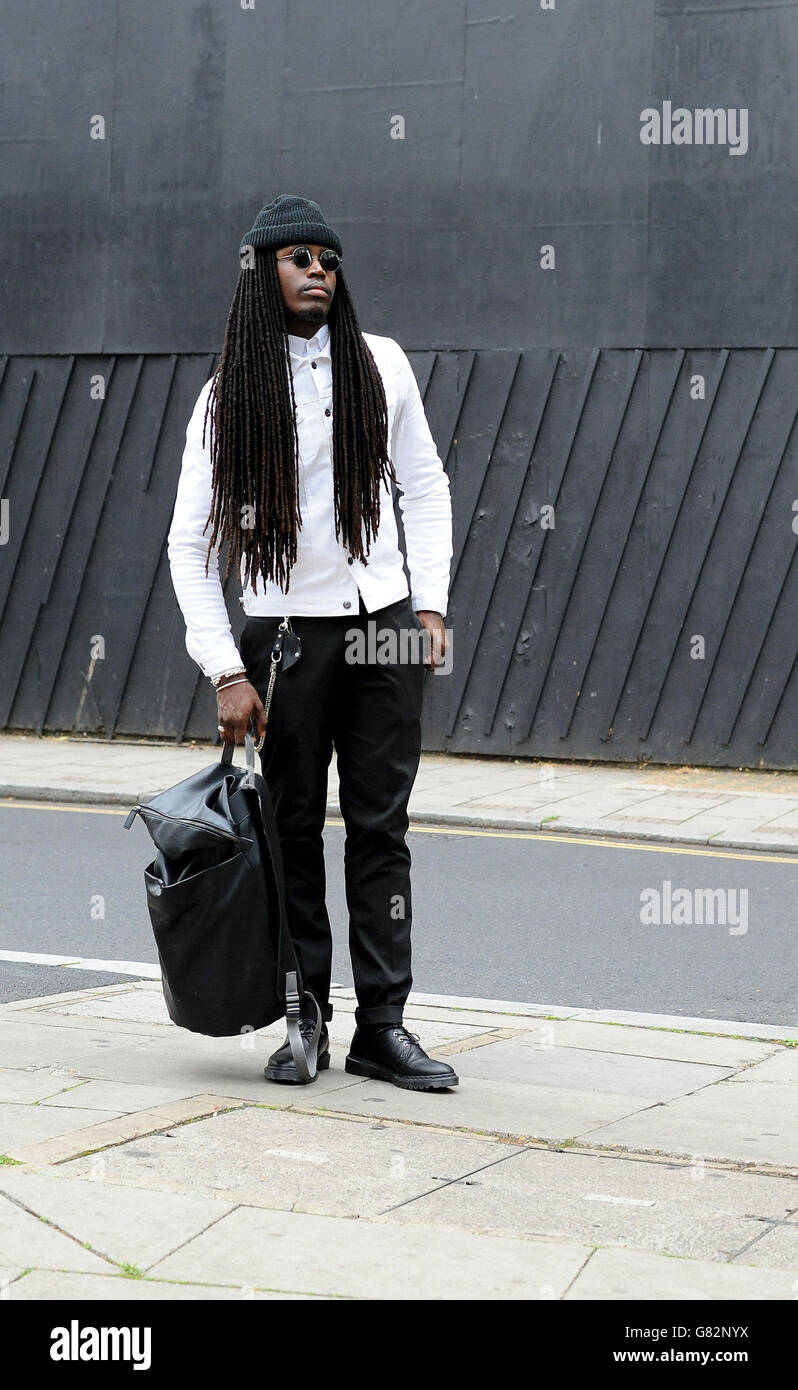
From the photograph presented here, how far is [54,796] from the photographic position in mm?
12039

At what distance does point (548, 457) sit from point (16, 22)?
6236 mm

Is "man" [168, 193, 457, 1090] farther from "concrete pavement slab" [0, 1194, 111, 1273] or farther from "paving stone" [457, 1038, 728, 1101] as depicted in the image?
"concrete pavement slab" [0, 1194, 111, 1273]

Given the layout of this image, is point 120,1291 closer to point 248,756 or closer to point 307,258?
point 248,756

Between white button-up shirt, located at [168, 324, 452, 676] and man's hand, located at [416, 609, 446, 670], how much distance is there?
0.02 m

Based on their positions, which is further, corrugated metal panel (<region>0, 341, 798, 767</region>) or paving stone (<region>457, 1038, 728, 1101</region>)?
corrugated metal panel (<region>0, 341, 798, 767</region>)

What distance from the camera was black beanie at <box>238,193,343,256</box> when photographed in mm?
4469

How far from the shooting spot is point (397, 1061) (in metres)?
4.48

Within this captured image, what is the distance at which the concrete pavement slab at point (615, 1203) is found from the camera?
324 centimetres

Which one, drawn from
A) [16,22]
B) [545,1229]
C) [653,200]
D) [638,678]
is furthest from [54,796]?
[545,1229]

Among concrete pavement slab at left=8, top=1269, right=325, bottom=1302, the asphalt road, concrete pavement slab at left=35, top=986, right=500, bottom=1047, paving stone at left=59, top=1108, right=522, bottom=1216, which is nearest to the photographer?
concrete pavement slab at left=8, top=1269, right=325, bottom=1302

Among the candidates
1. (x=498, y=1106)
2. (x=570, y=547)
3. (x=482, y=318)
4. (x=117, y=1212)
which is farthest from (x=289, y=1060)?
(x=482, y=318)

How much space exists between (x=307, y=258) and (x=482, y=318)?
9.80 m

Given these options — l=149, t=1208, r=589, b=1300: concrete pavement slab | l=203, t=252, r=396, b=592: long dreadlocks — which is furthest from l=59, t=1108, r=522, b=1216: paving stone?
l=203, t=252, r=396, b=592: long dreadlocks
